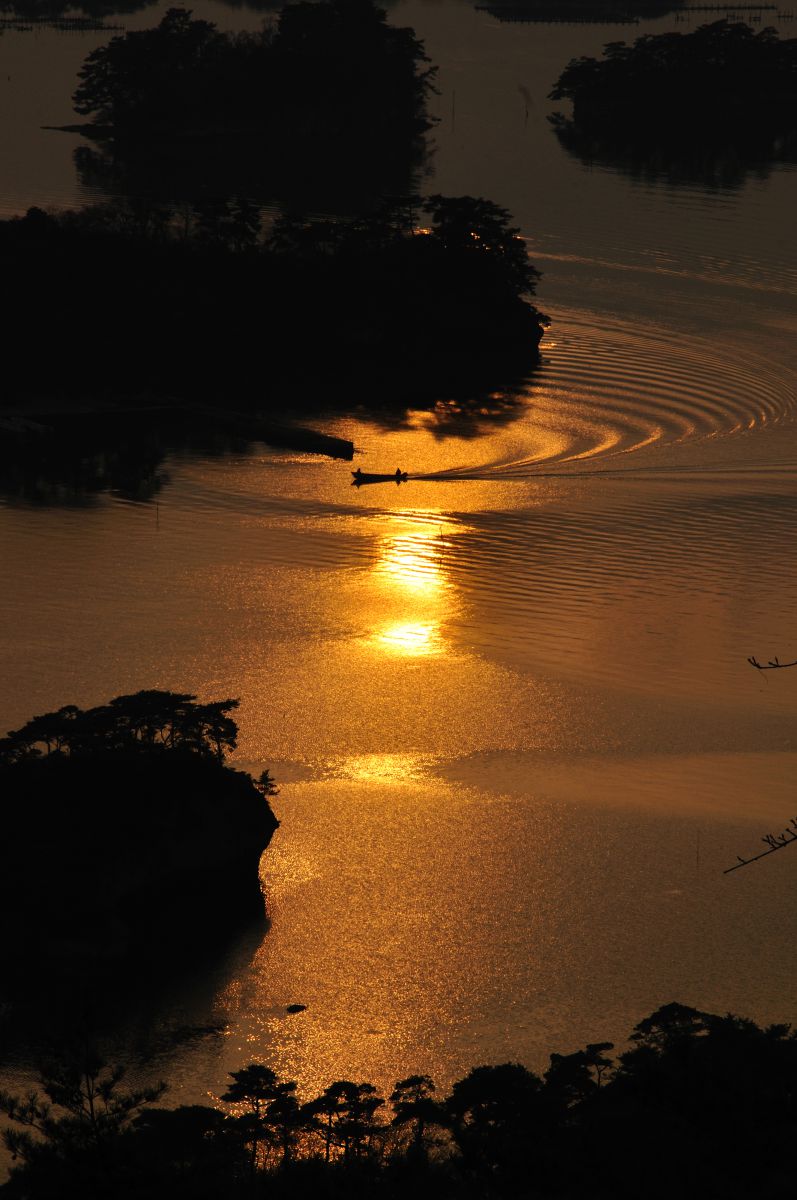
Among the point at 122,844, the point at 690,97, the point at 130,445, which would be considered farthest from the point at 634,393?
the point at 690,97

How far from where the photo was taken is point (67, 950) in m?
37.6

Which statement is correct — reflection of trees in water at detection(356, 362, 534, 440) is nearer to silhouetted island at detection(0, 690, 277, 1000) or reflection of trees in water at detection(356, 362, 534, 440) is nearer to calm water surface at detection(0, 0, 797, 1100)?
calm water surface at detection(0, 0, 797, 1100)

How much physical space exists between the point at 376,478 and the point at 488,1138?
49023 millimetres

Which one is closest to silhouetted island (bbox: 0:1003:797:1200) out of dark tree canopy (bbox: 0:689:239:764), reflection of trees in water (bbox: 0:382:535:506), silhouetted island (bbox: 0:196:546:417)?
dark tree canopy (bbox: 0:689:239:764)

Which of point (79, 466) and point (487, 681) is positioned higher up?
point (79, 466)

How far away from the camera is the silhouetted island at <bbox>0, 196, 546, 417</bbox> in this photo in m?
92.8

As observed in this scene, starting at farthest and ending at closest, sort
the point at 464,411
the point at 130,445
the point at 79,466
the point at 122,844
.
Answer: the point at 464,411
the point at 130,445
the point at 79,466
the point at 122,844

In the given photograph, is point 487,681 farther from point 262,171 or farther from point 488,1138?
point 262,171

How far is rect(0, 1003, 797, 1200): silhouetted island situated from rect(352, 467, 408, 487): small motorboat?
45.6 metres

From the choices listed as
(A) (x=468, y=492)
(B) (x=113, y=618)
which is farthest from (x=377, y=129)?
(B) (x=113, y=618)

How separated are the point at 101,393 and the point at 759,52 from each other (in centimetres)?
9890

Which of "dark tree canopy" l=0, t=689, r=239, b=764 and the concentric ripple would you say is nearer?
"dark tree canopy" l=0, t=689, r=239, b=764

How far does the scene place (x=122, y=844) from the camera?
38219 mm

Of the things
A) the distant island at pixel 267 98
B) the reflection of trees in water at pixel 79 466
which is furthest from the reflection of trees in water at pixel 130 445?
the distant island at pixel 267 98
